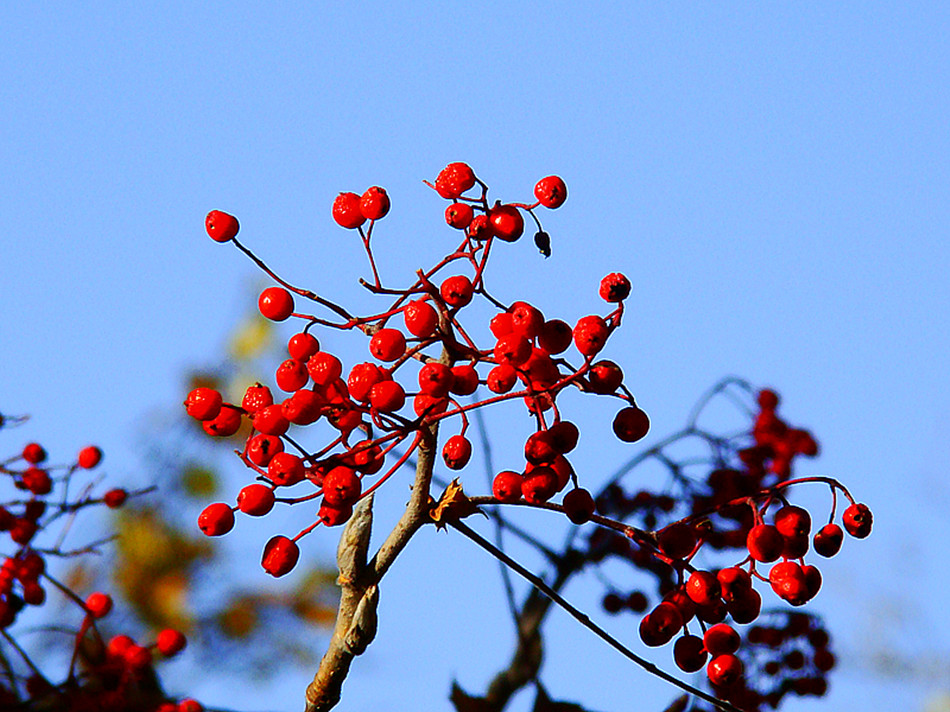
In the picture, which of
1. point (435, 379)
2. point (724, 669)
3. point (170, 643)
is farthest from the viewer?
point (170, 643)

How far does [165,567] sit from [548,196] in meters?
2.36

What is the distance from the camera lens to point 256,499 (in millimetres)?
948

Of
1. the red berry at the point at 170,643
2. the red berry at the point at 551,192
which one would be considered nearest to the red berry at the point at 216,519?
the red berry at the point at 551,192

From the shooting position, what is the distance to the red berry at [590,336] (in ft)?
3.02

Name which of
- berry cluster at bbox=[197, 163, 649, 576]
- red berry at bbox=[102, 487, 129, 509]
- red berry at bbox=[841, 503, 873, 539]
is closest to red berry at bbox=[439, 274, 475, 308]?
berry cluster at bbox=[197, 163, 649, 576]

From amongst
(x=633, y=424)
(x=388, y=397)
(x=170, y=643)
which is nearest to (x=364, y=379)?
(x=388, y=397)

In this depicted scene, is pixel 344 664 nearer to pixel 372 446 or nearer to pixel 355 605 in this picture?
pixel 355 605

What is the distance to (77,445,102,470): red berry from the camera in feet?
5.71

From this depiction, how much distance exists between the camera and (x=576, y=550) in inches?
66.6

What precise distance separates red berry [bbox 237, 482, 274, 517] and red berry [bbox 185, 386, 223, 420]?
91mm

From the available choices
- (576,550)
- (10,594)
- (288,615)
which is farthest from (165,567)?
(576,550)

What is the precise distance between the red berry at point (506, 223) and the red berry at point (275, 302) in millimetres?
216

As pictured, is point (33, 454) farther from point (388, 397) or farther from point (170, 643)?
point (388, 397)

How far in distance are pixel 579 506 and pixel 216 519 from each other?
1.12 feet
